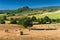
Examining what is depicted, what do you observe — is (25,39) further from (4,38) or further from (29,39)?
(4,38)

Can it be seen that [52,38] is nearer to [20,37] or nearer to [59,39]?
[59,39]

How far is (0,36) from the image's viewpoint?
3866cm

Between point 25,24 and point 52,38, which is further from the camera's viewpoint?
point 25,24

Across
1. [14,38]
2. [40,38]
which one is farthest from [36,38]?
[14,38]

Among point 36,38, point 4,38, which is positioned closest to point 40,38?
point 36,38

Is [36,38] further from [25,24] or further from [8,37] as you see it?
[25,24]

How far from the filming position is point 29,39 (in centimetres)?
3716

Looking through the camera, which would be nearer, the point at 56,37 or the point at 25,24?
the point at 56,37

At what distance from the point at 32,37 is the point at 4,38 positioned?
4.81m

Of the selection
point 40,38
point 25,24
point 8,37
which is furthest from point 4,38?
point 25,24

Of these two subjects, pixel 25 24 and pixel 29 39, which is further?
pixel 25 24

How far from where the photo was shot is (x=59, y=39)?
123 feet

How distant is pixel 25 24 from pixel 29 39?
73.6 ft

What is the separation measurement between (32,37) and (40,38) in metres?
1.49
